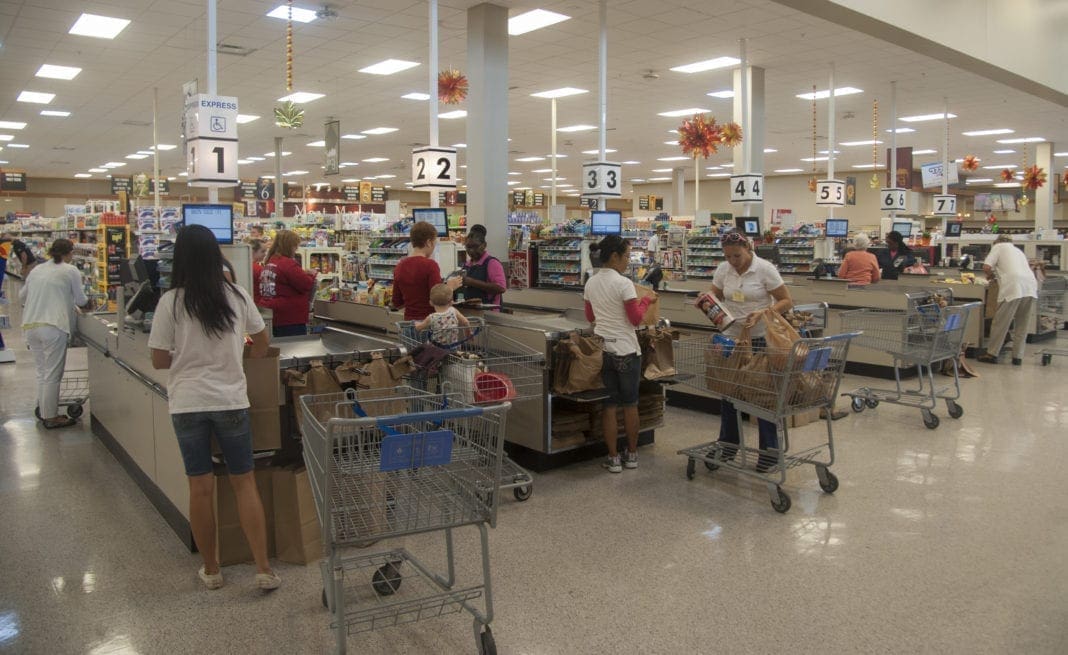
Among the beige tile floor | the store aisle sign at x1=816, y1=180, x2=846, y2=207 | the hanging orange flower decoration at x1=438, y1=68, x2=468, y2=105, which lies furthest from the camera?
the store aisle sign at x1=816, y1=180, x2=846, y2=207

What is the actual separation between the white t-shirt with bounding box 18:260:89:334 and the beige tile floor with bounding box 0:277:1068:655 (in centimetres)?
124

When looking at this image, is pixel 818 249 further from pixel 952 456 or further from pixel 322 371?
pixel 322 371

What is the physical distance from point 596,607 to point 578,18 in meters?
8.02

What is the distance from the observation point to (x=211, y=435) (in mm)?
3545

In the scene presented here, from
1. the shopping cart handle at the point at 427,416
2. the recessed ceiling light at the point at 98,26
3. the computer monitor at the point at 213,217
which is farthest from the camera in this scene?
the recessed ceiling light at the point at 98,26

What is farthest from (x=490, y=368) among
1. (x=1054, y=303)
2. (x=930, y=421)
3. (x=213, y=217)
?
(x=1054, y=303)

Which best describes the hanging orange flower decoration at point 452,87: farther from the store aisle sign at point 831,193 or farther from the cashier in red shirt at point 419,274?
the store aisle sign at point 831,193

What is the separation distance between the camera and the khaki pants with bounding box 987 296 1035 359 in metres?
9.91

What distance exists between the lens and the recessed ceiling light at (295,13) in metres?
9.21

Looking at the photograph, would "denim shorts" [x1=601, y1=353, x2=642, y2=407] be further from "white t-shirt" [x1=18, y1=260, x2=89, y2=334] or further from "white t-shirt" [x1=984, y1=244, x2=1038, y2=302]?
"white t-shirt" [x1=984, y1=244, x2=1038, y2=302]

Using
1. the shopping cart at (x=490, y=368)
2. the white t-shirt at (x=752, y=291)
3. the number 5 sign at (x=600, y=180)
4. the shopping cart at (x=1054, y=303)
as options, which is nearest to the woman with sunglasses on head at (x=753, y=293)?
A: the white t-shirt at (x=752, y=291)

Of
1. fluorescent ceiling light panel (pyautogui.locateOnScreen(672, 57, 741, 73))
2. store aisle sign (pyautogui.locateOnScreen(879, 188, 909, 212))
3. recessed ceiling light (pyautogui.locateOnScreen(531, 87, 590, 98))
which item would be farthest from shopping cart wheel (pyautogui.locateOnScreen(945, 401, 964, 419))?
recessed ceiling light (pyautogui.locateOnScreen(531, 87, 590, 98))

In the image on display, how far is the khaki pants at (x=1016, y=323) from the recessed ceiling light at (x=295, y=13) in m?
9.42

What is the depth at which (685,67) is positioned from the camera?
1239cm
